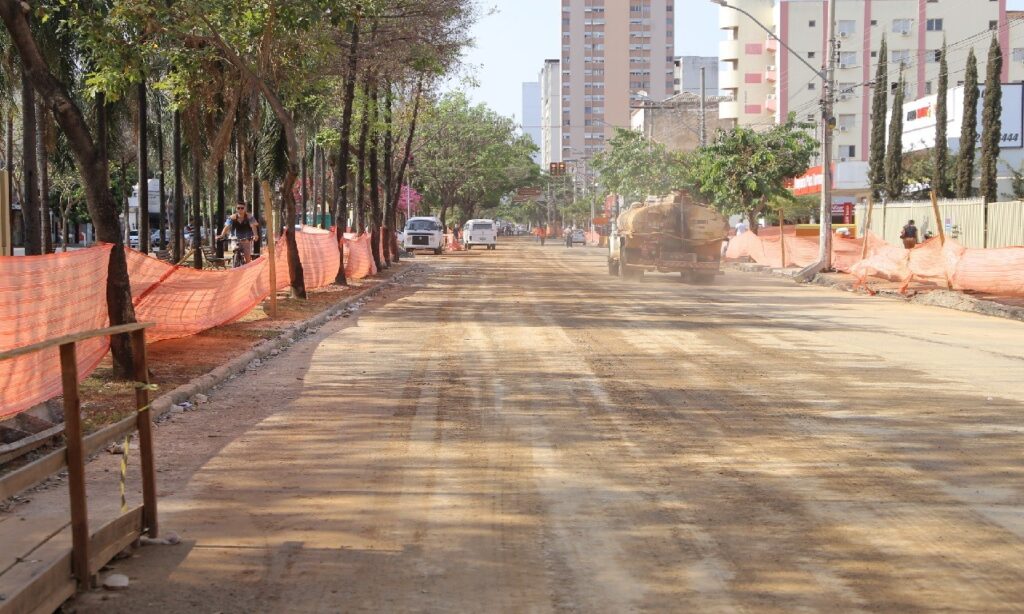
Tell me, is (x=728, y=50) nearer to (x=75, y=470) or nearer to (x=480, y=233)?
(x=480, y=233)

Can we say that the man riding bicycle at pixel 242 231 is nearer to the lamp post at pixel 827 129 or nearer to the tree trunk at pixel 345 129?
the tree trunk at pixel 345 129

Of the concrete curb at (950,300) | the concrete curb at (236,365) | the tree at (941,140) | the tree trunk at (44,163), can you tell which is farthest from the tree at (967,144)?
the tree trunk at (44,163)

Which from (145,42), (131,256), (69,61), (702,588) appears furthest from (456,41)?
(702,588)

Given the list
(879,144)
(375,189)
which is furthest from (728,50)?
(375,189)

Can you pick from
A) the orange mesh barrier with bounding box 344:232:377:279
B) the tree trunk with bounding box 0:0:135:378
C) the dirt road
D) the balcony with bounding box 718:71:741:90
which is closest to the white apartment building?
the balcony with bounding box 718:71:741:90

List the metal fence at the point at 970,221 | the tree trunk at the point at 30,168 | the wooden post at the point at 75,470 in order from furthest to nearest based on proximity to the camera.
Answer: the metal fence at the point at 970,221 < the tree trunk at the point at 30,168 < the wooden post at the point at 75,470

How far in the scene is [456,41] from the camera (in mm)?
33469

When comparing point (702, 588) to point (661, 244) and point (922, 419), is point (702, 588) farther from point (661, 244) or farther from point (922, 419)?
point (661, 244)

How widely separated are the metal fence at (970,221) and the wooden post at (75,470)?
27.9 meters

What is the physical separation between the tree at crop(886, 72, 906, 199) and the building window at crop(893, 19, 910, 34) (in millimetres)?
29456

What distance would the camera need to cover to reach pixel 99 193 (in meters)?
11.8

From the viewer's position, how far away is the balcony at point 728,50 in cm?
10188

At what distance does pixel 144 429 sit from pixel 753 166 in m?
46.4

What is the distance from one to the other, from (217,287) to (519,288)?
548 inches
